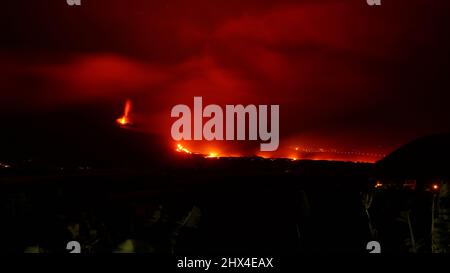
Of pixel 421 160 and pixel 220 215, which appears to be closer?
pixel 220 215

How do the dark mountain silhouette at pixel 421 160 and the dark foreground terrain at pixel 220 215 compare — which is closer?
the dark foreground terrain at pixel 220 215

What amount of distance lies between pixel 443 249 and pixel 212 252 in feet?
6.93

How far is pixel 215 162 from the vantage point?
33.6ft

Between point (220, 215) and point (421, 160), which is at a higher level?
point (421, 160)

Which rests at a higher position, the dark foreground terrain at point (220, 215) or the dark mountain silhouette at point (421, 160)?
the dark mountain silhouette at point (421, 160)

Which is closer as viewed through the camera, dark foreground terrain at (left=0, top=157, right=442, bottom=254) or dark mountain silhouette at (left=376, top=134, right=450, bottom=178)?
dark foreground terrain at (left=0, top=157, right=442, bottom=254)

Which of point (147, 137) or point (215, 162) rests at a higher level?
point (147, 137)

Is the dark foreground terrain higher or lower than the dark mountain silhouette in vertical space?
lower
